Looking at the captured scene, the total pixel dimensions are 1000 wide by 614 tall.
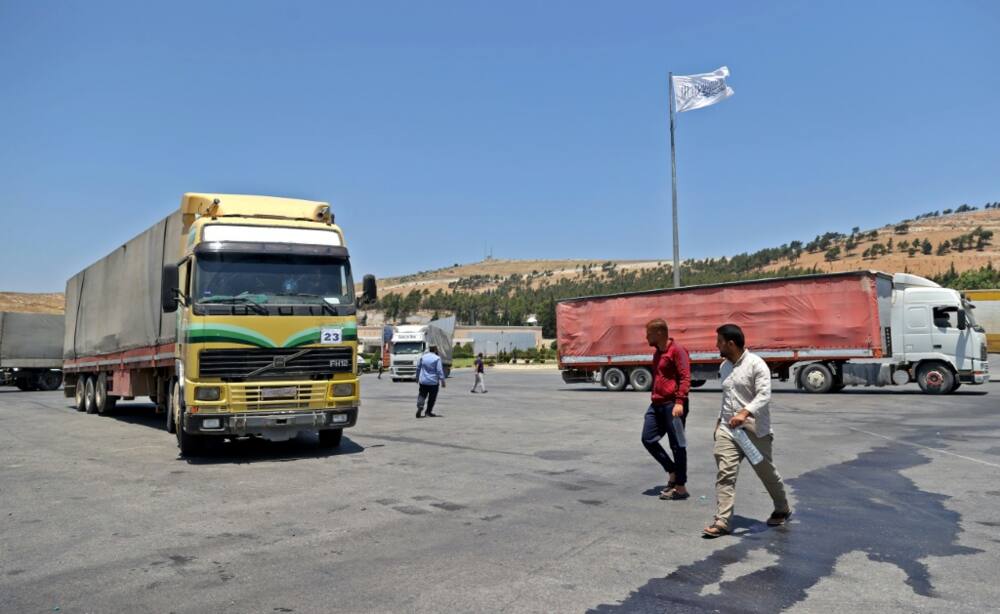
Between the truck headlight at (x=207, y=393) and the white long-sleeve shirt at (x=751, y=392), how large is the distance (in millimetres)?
6917

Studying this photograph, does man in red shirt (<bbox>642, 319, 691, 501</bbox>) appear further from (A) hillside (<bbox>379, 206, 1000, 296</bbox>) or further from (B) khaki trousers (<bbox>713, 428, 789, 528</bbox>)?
(A) hillside (<bbox>379, 206, 1000, 296</bbox>)

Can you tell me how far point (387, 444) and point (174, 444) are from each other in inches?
145

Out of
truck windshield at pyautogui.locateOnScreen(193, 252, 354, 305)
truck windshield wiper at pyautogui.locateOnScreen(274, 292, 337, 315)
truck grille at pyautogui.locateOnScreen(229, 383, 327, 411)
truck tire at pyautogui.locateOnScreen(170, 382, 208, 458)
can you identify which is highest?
truck windshield at pyautogui.locateOnScreen(193, 252, 354, 305)

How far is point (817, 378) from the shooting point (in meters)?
25.1

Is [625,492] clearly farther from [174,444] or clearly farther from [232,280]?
[174,444]

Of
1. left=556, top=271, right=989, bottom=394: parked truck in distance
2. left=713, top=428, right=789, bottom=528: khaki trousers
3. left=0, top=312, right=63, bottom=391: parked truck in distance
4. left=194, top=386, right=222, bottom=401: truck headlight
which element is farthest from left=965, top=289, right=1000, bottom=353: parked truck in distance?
left=0, top=312, right=63, bottom=391: parked truck in distance

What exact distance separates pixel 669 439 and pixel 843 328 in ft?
62.0

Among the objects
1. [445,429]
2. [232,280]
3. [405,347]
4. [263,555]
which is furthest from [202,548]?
[405,347]

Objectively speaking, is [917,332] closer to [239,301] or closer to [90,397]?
[239,301]

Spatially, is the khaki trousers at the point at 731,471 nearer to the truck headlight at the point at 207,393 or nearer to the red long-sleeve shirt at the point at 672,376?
the red long-sleeve shirt at the point at 672,376

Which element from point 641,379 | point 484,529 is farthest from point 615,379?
point 484,529

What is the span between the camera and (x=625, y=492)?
8.30m

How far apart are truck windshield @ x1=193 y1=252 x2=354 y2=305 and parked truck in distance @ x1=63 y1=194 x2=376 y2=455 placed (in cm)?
1

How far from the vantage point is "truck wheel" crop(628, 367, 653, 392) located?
95.2ft
